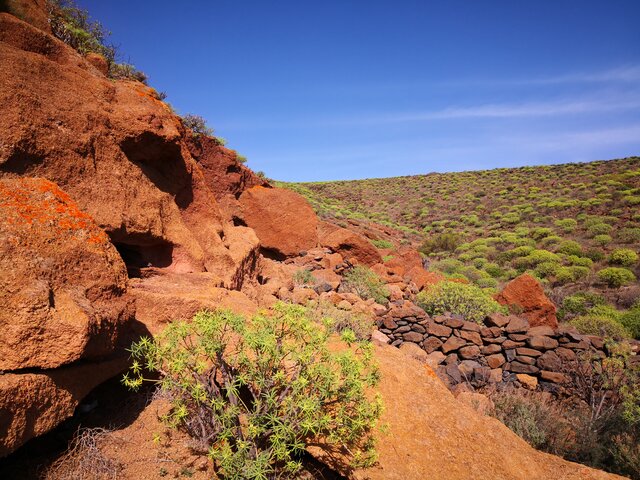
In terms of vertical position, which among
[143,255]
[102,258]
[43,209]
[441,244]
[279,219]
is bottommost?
[441,244]

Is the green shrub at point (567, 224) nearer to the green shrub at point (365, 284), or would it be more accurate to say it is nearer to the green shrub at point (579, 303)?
the green shrub at point (579, 303)

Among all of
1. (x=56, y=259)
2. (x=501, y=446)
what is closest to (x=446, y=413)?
(x=501, y=446)

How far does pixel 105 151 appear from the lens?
4.54m

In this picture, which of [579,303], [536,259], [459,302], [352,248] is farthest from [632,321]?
[352,248]

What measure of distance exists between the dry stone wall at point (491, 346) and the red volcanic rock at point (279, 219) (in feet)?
13.0

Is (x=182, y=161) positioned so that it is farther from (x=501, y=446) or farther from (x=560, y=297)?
(x=560, y=297)

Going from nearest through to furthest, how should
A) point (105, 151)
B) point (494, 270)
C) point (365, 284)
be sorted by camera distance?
point (105, 151) < point (365, 284) < point (494, 270)

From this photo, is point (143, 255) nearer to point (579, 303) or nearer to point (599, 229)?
point (579, 303)

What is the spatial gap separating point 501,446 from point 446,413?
22.1 inches

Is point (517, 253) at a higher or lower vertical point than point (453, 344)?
higher

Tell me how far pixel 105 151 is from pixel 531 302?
10638 millimetres

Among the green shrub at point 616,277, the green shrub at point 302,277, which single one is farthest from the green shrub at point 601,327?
the green shrub at point 302,277

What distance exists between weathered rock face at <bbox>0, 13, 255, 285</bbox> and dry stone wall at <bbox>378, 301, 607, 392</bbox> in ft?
15.6

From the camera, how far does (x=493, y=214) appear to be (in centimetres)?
2930
